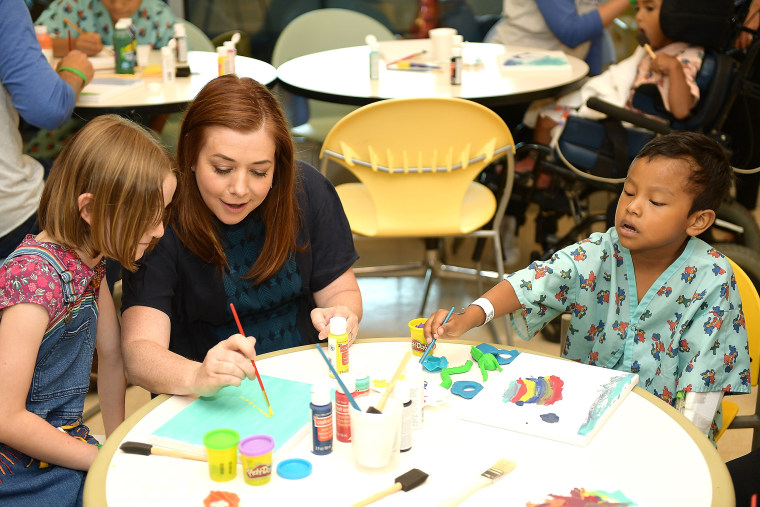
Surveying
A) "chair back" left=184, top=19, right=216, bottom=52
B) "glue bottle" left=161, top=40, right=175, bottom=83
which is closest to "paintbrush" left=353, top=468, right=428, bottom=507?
"glue bottle" left=161, top=40, right=175, bottom=83

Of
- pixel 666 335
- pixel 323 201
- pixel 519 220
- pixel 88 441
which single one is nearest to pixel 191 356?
pixel 88 441

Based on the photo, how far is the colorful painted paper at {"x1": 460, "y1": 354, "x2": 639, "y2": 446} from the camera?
1.48 metres

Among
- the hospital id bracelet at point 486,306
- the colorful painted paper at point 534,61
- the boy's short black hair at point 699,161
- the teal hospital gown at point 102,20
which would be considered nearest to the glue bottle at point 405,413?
the hospital id bracelet at point 486,306

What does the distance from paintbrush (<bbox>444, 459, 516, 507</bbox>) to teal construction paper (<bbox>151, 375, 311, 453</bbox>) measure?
31 cm

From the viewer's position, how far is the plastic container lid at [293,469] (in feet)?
4.43

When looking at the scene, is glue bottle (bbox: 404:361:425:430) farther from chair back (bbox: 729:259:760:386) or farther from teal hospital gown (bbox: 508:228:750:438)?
chair back (bbox: 729:259:760:386)

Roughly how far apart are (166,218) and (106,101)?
150cm

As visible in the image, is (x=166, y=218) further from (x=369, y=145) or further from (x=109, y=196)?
(x=369, y=145)

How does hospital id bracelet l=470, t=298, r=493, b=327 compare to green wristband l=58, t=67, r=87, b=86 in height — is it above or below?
below

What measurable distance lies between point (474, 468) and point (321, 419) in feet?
0.84

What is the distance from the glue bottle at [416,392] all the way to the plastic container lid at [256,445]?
9.9 inches

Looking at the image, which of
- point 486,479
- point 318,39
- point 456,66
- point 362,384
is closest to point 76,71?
point 456,66

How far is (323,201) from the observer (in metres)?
2.06

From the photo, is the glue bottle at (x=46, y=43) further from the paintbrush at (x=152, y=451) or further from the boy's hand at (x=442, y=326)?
the paintbrush at (x=152, y=451)
